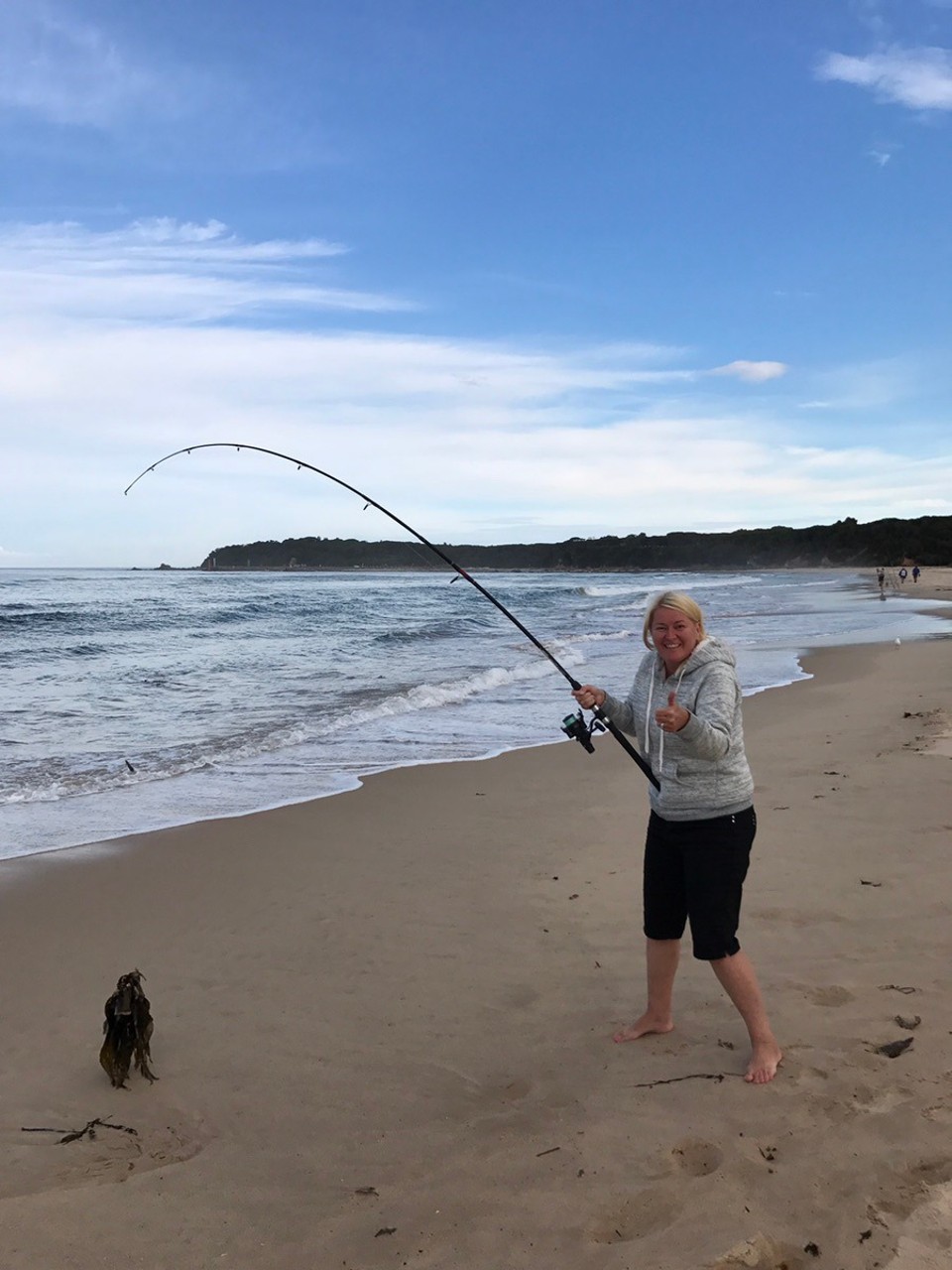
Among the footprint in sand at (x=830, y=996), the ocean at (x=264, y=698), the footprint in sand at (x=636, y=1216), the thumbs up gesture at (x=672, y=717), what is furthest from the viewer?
the ocean at (x=264, y=698)

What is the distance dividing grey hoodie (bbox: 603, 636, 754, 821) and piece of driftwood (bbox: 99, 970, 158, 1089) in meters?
1.75

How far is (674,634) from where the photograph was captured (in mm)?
2922

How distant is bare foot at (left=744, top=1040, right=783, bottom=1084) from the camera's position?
2.90m

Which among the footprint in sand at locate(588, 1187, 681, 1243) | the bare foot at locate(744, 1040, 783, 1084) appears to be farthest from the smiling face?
the footprint in sand at locate(588, 1187, 681, 1243)

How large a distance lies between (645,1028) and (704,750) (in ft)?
3.56

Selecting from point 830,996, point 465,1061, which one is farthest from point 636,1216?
point 830,996

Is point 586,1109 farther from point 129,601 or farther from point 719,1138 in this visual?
point 129,601

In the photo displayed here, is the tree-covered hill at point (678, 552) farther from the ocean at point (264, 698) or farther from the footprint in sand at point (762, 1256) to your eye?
the footprint in sand at point (762, 1256)

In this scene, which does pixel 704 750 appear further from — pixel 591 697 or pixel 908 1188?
pixel 908 1188

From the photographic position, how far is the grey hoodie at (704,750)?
2.84m

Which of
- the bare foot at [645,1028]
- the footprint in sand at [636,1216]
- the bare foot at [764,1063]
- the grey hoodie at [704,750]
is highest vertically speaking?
the grey hoodie at [704,750]

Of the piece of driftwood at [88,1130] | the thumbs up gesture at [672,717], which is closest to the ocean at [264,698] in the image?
the piece of driftwood at [88,1130]

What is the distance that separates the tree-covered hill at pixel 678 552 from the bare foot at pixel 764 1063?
84345mm

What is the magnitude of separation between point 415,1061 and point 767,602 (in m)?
34.7
